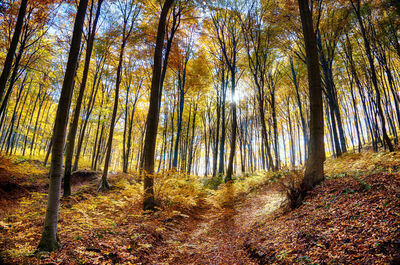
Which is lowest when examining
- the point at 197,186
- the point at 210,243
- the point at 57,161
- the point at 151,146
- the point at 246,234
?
the point at 210,243

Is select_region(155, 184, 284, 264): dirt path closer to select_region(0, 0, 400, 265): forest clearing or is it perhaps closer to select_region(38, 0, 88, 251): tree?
select_region(0, 0, 400, 265): forest clearing

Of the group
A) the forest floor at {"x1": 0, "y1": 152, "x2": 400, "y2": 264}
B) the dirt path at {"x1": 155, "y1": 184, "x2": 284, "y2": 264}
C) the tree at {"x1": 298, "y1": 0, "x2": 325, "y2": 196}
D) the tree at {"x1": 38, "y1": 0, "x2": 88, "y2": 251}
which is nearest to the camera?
the forest floor at {"x1": 0, "y1": 152, "x2": 400, "y2": 264}

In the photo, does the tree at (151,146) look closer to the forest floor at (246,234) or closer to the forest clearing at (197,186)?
the forest clearing at (197,186)

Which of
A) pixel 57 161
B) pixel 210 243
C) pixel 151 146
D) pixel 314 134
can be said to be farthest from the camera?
pixel 151 146

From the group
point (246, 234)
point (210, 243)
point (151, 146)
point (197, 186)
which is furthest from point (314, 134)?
point (197, 186)

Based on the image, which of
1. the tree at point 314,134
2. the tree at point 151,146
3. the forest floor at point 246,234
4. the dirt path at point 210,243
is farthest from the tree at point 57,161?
the tree at point 314,134

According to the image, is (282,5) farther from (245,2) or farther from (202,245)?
(202,245)

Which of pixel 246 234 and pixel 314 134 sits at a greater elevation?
pixel 314 134

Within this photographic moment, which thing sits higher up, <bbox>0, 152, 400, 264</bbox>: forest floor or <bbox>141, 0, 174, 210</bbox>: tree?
<bbox>141, 0, 174, 210</bbox>: tree

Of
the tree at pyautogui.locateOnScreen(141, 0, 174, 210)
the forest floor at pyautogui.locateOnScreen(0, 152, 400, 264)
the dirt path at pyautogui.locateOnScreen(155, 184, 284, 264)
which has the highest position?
the tree at pyautogui.locateOnScreen(141, 0, 174, 210)

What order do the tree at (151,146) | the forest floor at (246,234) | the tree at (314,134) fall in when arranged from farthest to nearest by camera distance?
1. the tree at (151,146)
2. the tree at (314,134)
3. the forest floor at (246,234)

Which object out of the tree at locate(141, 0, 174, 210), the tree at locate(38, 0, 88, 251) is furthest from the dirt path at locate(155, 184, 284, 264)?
the tree at locate(38, 0, 88, 251)

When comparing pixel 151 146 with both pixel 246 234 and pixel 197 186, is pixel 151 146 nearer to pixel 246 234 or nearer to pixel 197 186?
pixel 246 234

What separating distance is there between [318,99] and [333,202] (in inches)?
126
